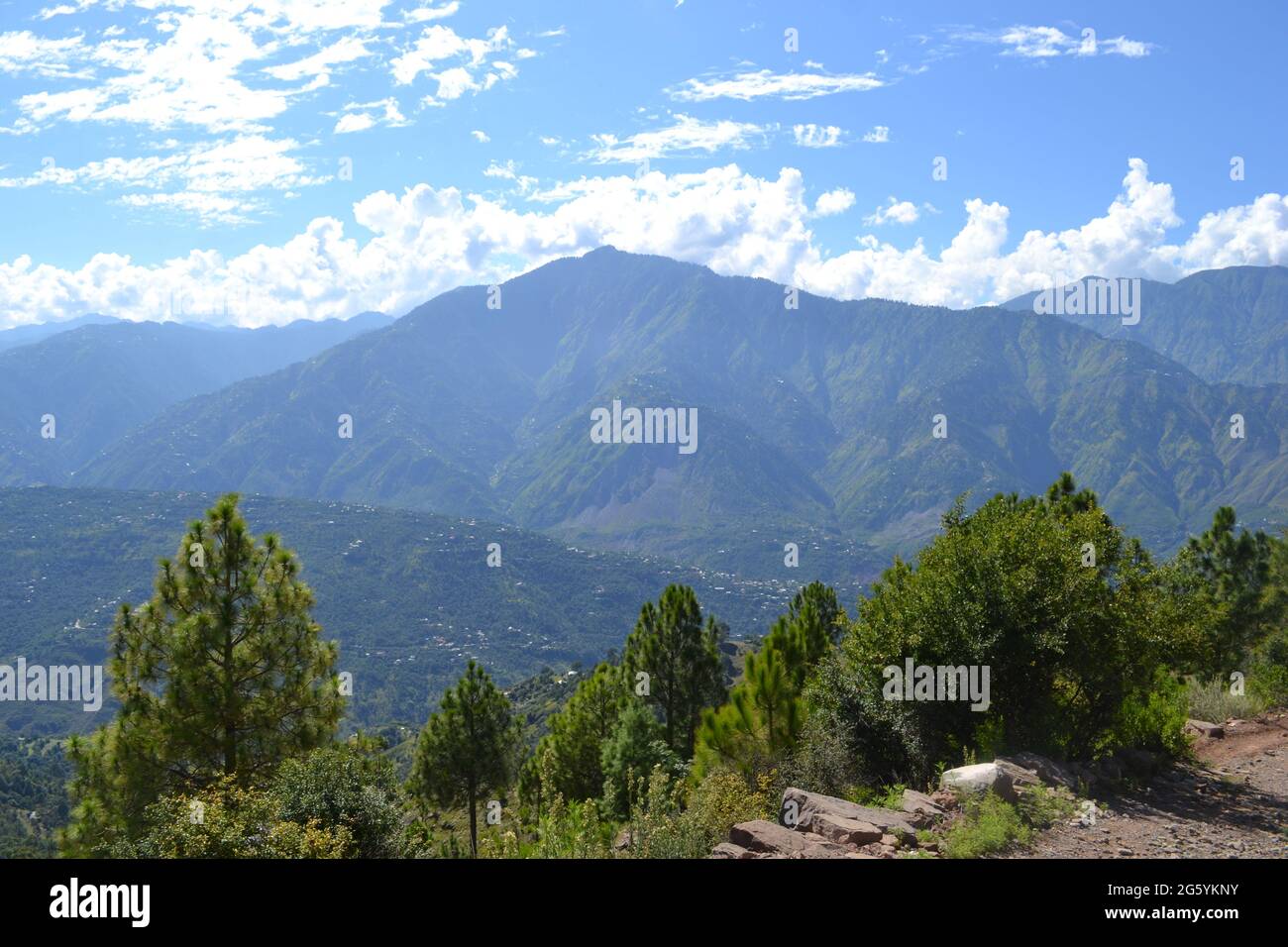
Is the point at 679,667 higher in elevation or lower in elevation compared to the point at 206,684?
lower

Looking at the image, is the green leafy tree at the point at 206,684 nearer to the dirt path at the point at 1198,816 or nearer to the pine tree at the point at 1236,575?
the dirt path at the point at 1198,816

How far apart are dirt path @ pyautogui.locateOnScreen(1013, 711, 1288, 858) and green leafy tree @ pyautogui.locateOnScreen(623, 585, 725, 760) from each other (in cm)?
1758

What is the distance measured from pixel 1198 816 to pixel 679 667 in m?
21.3

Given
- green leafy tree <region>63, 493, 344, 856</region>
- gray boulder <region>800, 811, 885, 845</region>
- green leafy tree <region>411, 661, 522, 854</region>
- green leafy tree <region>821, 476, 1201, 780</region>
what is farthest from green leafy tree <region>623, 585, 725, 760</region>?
gray boulder <region>800, 811, 885, 845</region>

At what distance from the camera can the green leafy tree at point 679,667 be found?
1267 inches

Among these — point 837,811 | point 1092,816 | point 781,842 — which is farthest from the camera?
point 1092,816

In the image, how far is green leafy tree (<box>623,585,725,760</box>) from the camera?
1267 inches

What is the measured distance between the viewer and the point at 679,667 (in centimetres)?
3234

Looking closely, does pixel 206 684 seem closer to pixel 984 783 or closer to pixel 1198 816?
pixel 984 783

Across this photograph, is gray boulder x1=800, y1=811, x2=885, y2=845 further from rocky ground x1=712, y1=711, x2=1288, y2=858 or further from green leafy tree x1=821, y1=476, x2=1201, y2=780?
green leafy tree x1=821, y1=476, x2=1201, y2=780

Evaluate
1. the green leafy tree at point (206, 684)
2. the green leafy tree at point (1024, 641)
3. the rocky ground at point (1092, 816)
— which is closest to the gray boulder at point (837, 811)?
the rocky ground at point (1092, 816)

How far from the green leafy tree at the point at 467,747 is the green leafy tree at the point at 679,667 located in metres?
7.00

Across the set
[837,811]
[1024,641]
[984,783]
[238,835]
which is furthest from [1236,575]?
[238,835]
